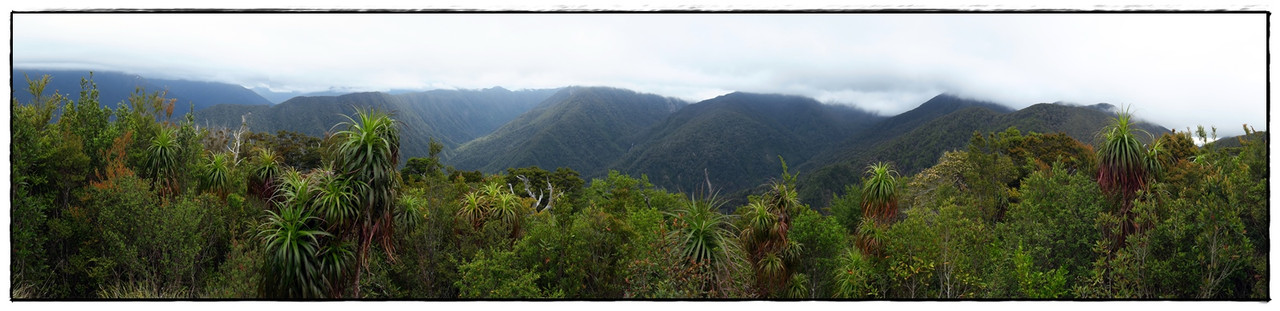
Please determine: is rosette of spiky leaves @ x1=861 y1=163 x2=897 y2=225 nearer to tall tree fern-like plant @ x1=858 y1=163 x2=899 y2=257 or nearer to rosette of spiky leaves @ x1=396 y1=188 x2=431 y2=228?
tall tree fern-like plant @ x1=858 y1=163 x2=899 y2=257

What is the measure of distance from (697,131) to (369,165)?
91434mm

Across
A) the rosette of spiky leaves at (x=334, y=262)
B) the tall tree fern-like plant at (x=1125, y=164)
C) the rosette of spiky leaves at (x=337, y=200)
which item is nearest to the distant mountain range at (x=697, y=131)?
the tall tree fern-like plant at (x=1125, y=164)

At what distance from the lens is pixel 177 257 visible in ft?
26.5

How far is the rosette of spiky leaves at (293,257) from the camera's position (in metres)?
6.20

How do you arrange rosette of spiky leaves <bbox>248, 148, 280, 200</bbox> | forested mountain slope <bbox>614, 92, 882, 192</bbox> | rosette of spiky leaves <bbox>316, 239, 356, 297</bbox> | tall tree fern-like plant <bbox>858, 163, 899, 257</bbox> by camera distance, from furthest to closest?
forested mountain slope <bbox>614, 92, 882, 192</bbox>
rosette of spiky leaves <bbox>248, 148, 280, 200</bbox>
tall tree fern-like plant <bbox>858, 163, 899, 257</bbox>
rosette of spiky leaves <bbox>316, 239, 356, 297</bbox>

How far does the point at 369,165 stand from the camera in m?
6.28

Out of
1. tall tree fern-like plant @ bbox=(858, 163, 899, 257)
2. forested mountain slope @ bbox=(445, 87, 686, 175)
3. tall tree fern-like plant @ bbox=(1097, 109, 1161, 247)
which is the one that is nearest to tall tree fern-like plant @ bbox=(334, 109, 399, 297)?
tall tree fern-like plant @ bbox=(858, 163, 899, 257)

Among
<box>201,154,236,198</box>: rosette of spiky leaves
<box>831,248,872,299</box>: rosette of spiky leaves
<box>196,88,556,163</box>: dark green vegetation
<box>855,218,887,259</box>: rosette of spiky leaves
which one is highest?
<box>196,88,556,163</box>: dark green vegetation

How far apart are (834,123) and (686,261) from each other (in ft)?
293

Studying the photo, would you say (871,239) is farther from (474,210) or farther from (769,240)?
(474,210)

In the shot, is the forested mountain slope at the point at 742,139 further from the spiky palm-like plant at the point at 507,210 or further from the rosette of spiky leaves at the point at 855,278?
the rosette of spiky leaves at the point at 855,278

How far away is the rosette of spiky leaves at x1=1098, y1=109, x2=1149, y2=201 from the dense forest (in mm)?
28

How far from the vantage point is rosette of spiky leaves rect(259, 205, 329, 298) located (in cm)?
620

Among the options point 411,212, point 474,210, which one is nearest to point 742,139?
point 474,210
